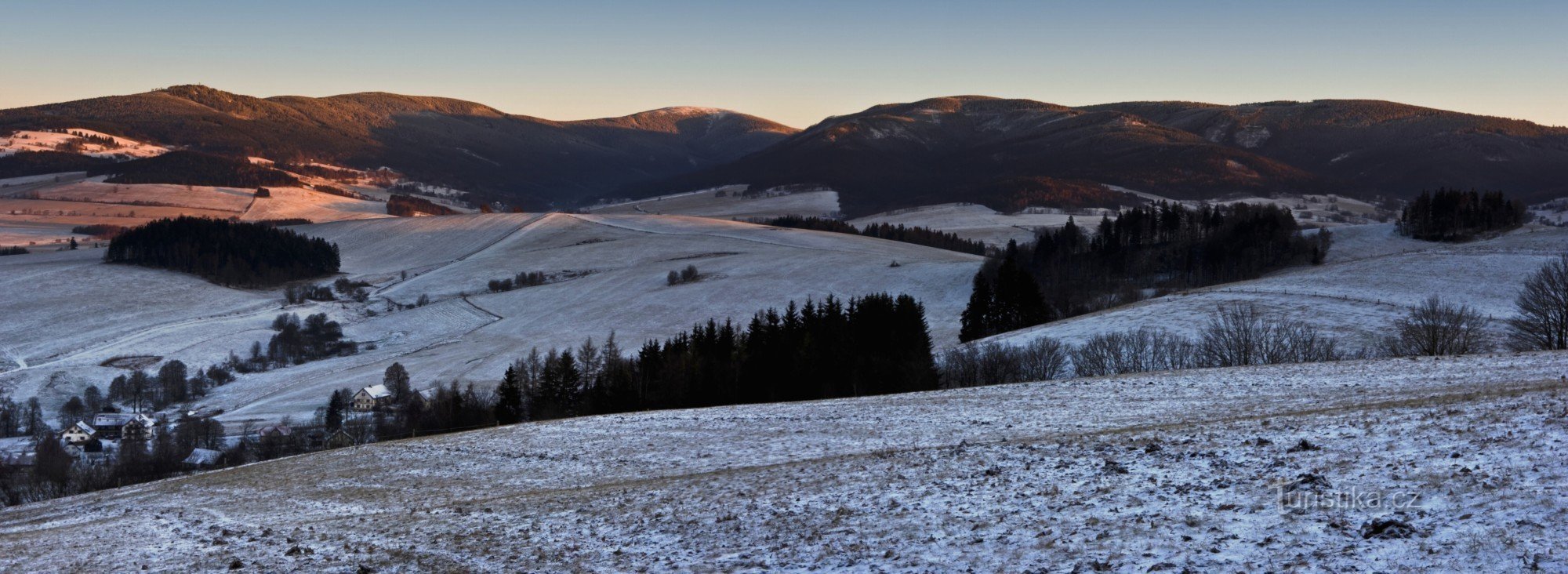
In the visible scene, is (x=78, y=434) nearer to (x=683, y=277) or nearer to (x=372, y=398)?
(x=372, y=398)

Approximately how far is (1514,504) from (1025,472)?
27.8ft

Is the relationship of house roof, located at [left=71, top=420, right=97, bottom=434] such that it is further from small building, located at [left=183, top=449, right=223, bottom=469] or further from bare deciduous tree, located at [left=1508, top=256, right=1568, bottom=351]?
bare deciduous tree, located at [left=1508, top=256, right=1568, bottom=351]

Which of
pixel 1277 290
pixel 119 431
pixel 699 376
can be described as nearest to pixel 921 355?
pixel 699 376

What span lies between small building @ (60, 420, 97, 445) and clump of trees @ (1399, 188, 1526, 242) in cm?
14941

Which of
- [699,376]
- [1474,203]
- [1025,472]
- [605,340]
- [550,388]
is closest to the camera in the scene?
[1025,472]

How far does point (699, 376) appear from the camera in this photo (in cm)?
6706

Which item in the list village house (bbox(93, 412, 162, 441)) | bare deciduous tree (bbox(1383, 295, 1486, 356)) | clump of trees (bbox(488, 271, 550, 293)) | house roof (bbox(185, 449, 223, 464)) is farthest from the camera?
clump of trees (bbox(488, 271, 550, 293))

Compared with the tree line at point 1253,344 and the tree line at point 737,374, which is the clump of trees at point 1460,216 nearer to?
the tree line at point 1253,344

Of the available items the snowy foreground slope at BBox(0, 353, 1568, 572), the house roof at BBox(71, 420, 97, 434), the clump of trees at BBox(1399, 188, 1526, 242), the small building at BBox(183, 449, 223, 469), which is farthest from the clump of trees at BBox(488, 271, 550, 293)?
the clump of trees at BBox(1399, 188, 1526, 242)

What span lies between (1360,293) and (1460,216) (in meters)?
65.1

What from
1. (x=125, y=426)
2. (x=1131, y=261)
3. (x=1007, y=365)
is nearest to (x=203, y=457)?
(x=125, y=426)

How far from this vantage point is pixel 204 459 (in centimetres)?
7469

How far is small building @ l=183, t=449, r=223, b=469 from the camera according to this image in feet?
240

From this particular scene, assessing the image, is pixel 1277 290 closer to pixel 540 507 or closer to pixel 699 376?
pixel 699 376
